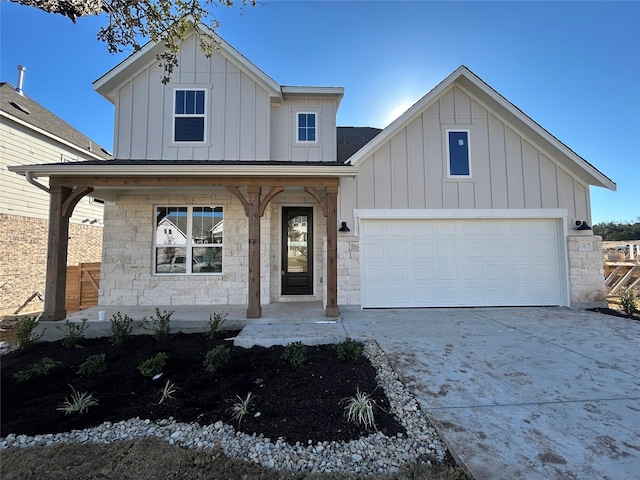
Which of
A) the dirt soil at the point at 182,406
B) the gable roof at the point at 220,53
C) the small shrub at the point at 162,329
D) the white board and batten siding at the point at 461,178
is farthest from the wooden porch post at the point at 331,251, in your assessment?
the gable roof at the point at 220,53

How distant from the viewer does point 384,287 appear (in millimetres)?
7551

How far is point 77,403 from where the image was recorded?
2.98m

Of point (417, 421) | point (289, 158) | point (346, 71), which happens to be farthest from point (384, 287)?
point (346, 71)

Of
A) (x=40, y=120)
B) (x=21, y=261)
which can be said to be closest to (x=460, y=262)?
(x=21, y=261)

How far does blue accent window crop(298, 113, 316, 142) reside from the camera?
851cm

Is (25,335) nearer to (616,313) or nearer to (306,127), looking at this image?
(306,127)

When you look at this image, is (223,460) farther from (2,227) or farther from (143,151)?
(2,227)

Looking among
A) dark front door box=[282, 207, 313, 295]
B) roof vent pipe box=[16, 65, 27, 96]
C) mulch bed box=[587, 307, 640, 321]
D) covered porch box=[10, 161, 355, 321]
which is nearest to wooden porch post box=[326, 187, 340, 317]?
covered porch box=[10, 161, 355, 321]

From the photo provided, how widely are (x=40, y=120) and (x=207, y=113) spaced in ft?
28.7

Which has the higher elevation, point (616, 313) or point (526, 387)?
point (616, 313)

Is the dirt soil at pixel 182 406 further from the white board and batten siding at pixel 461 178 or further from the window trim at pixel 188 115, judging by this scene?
the window trim at pixel 188 115

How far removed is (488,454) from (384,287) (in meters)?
5.29

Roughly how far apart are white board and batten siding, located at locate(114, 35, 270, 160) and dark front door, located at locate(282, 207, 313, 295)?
1762 millimetres

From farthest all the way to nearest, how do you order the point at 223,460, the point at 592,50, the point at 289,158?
the point at 592,50, the point at 289,158, the point at 223,460
